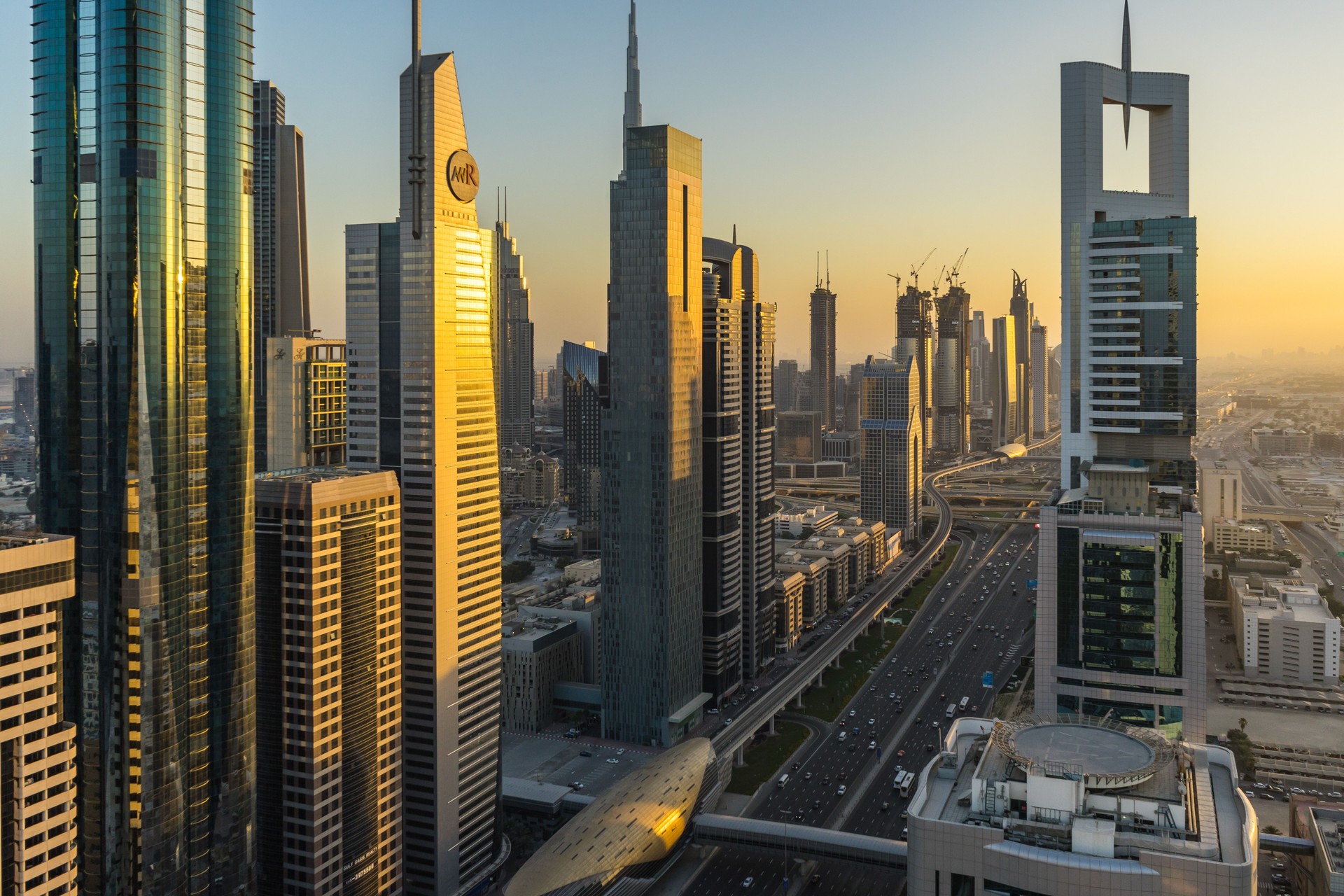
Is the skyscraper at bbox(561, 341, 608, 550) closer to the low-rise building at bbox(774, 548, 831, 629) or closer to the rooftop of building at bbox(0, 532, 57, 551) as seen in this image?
the low-rise building at bbox(774, 548, 831, 629)

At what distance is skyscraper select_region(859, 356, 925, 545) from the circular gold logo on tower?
371 feet

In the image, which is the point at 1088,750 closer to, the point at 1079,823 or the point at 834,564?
the point at 1079,823

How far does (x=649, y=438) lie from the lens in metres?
83.5

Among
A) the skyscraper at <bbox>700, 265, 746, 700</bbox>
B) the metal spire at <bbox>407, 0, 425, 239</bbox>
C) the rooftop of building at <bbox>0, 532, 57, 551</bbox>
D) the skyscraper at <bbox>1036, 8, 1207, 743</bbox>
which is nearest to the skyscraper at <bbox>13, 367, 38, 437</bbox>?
the rooftop of building at <bbox>0, 532, 57, 551</bbox>

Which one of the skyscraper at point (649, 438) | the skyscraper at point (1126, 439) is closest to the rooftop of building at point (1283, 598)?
the skyscraper at point (1126, 439)

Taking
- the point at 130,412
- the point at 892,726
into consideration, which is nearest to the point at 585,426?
the point at 892,726

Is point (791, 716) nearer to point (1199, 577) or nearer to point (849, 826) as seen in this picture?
point (849, 826)

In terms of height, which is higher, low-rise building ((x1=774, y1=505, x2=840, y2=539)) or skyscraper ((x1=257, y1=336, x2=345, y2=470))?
skyscraper ((x1=257, y1=336, x2=345, y2=470))

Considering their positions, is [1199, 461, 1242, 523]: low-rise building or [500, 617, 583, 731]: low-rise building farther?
[1199, 461, 1242, 523]: low-rise building

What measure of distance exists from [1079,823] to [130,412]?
122 ft

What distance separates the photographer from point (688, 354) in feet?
280

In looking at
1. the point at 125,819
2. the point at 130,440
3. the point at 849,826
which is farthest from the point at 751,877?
the point at 130,440

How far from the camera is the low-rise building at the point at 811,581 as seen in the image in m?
123

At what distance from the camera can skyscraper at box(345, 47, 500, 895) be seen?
5953cm
